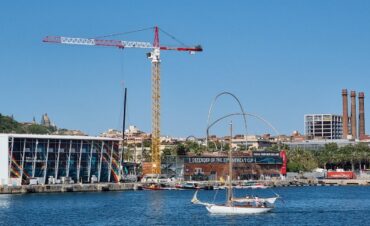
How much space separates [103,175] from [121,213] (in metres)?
61.8

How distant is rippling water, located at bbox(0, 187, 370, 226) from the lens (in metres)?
87.7

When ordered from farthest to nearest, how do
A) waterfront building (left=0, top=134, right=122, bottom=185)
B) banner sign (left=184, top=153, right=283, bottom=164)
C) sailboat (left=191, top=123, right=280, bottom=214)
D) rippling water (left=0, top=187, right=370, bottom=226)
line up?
banner sign (left=184, top=153, right=283, bottom=164)
waterfront building (left=0, top=134, right=122, bottom=185)
sailboat (left=191, top=123, right=280, bottom=214)
rippling water (left=0, top=187, right=370, bottom=226)

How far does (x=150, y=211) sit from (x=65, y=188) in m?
47.6

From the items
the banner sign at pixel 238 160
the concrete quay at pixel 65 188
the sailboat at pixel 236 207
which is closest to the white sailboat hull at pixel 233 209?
the sailboat at pixel 236 207

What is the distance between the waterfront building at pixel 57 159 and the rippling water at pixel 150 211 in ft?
35.5

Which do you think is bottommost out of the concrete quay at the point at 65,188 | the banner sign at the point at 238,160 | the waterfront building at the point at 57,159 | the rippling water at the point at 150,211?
the rippling water at the point at 150,211

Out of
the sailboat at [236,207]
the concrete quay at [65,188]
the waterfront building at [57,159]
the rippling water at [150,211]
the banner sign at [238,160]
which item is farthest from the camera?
the banner sign at [238,160]

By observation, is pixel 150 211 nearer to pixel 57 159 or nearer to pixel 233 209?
pixel 233 209

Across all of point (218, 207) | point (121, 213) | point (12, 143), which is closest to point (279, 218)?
point (218, 207)

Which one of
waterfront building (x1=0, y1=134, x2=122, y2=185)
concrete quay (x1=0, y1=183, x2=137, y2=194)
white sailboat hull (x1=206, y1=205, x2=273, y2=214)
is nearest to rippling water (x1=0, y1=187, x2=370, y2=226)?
white sailboat hull (x1=206, y1=205, x2=273, y2=214)

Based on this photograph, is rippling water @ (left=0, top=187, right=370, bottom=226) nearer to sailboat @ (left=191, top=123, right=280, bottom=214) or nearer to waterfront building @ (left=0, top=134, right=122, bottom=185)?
sailboat @ (left=191, top=123, right=280, bottom=214)

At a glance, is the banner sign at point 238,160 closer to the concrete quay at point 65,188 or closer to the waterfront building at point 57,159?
the waterfront building at point 57,159

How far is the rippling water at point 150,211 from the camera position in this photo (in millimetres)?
87688

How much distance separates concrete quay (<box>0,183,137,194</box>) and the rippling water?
5.93 meters
